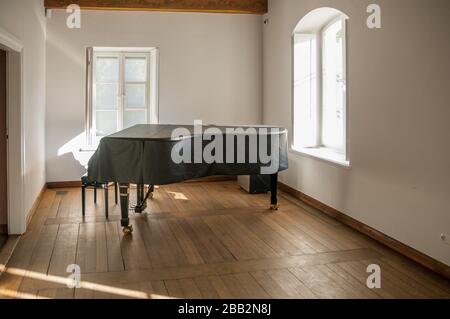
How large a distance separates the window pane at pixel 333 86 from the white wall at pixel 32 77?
10.6ft

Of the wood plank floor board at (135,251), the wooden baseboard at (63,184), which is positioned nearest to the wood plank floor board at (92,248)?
the wood plank floor board at (135,251)

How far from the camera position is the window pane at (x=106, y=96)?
6.31 metres

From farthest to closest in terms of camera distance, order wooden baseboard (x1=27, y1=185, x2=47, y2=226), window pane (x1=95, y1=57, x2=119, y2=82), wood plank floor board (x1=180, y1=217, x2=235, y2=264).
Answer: window pane (x1=95, y1=57, x2=119, y2=82) → wooden baseboard (x1=27, y1=185, x2=47, y2=226) → wood plank floor board (x1=180, y1=217, x2=235, y2=264)

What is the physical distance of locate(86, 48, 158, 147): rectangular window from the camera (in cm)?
630

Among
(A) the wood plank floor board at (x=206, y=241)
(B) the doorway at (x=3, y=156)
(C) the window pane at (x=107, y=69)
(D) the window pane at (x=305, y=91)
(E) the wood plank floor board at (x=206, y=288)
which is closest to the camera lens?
(E) the wood plank floor board at (x=206, y=288)

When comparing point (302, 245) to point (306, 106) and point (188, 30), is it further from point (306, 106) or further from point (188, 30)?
point (188, 30)

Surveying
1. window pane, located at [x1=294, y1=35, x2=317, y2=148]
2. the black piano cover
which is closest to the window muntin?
window pane, located at [x1=294, y1=35, x2=317, y2=148]

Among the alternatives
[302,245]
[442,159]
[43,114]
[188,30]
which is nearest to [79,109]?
[43,114]

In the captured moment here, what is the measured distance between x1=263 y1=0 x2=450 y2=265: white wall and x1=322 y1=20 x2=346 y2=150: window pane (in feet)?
1.78

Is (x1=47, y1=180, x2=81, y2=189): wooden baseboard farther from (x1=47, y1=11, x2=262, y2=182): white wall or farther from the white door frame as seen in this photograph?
the white door frame

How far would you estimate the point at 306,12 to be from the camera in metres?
5.08

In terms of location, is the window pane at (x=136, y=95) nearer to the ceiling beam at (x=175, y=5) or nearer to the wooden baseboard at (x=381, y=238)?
the ceiling beam at (x=175, y=5)
